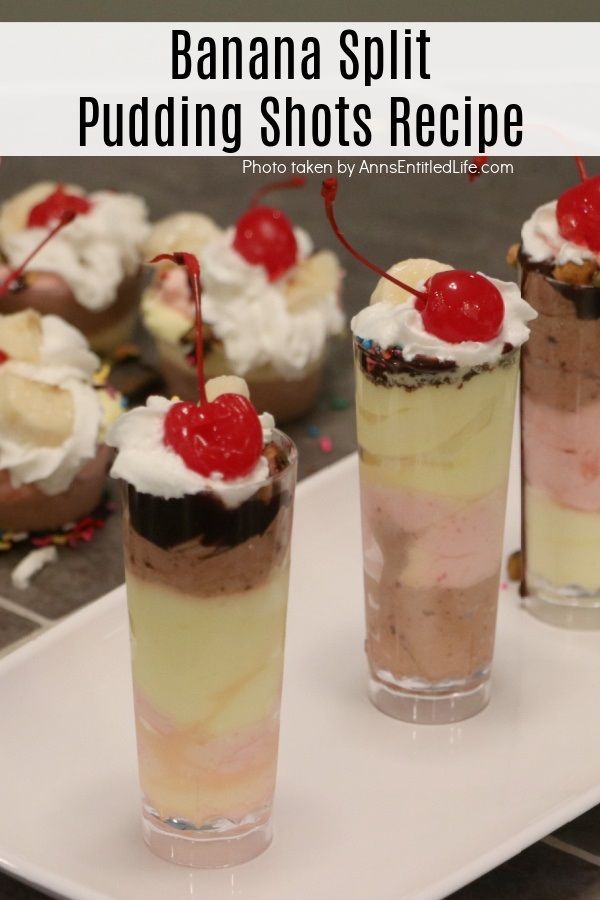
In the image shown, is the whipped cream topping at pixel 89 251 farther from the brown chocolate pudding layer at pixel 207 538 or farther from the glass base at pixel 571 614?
the brown chocolate pudding layer at pixel 207 538

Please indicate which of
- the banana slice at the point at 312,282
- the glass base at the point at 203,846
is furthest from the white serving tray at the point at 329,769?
the banana slice at the point at 312,282

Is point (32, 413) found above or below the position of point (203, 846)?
above

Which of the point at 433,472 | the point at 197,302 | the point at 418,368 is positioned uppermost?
the point at 197,302

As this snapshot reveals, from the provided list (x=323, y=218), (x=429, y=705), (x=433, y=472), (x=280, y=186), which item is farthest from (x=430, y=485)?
(x=323, y=218)

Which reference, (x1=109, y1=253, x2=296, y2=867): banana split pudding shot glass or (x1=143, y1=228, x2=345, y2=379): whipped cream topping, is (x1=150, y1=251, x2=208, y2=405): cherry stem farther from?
(x1=143, y1=228, x2=345, y2=379): whipped cream topping

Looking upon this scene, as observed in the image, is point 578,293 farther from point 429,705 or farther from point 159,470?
point 159,470

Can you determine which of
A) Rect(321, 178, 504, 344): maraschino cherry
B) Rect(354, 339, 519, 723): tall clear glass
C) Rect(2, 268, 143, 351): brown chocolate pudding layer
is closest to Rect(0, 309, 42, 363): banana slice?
Rect(2, 268, 143, 351): brown chocolate pudding layer
